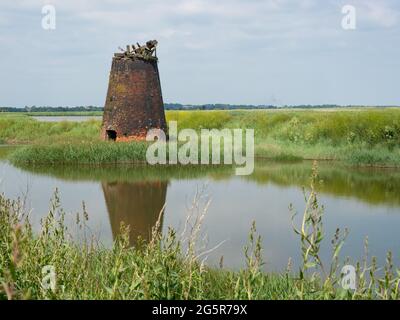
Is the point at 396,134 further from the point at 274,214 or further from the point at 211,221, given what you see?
the point at 211,221

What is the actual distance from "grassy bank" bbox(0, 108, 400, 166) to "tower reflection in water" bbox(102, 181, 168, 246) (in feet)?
14.4

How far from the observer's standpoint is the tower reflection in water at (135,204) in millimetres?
9624

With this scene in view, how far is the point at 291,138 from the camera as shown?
25.6m

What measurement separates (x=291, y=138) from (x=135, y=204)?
1461 cm

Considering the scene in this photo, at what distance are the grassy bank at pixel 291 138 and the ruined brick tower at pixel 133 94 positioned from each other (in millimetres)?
1226

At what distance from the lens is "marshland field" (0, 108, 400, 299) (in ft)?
11.3

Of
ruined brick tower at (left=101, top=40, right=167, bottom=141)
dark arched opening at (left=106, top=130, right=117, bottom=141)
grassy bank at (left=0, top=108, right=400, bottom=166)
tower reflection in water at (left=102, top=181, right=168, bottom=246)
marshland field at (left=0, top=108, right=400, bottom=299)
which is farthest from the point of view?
dark arched opening at (left=106, top=130, right=117, bottom=141)

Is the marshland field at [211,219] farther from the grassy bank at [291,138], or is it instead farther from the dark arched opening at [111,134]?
the dark arched opening at [111,134]

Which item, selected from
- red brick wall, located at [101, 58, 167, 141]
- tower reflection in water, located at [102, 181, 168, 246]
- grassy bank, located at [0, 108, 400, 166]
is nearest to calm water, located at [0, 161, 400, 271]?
tower reflection in water, located at [102, 181, 168, 246]

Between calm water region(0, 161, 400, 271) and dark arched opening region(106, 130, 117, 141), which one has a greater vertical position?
dark arched opening region(106, 130, 117, 141)

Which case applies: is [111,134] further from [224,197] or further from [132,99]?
[224,197]

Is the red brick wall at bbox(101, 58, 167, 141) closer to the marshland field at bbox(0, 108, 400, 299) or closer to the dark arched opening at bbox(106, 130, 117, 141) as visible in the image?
the dark arched opening at bbox(106, 130, 117, 141)

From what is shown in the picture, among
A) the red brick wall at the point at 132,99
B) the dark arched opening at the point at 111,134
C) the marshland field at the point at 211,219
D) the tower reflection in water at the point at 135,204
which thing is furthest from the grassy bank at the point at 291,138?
the tower reflection in water at the point at 135,204
